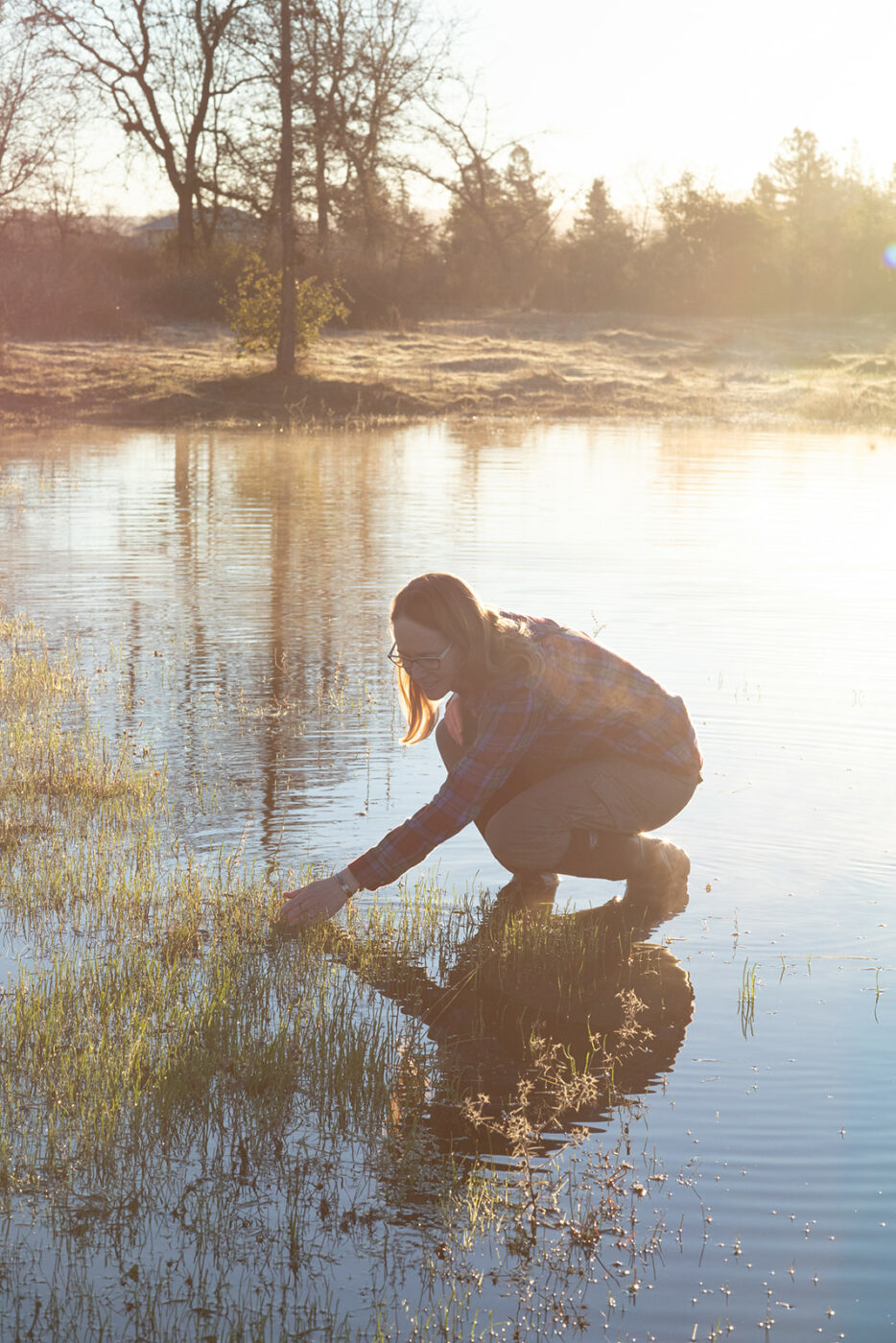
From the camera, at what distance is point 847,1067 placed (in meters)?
4.77

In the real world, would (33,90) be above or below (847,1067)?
above

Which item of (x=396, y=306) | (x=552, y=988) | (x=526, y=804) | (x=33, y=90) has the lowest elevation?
(x=552, y=988)

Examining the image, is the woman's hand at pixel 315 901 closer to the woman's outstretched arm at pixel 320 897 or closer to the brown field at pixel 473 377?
the woman's outstretched arm at pixel 320 897

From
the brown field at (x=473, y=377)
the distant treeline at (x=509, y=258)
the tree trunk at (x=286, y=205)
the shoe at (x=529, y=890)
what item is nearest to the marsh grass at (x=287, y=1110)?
the shoe at (x=529, y=890)

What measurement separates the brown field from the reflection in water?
28781 millimetres

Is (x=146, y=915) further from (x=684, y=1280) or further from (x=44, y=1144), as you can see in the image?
(x=684, y=1280)

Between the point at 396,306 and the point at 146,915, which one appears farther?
the point at 396,306

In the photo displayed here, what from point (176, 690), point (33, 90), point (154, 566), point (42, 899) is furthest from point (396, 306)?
point (42, 899)

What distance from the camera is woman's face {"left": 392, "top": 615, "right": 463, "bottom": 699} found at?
16.2 feet

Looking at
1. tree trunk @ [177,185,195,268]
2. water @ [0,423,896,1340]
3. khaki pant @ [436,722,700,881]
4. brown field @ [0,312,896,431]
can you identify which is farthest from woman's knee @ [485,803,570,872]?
tree trunk @ [177,185,195,268]

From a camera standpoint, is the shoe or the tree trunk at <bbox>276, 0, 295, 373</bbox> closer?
the shoe

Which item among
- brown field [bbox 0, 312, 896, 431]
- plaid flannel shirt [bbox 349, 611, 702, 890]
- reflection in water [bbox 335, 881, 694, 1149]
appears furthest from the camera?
brown field [bbox 0, 312, 896, 431]

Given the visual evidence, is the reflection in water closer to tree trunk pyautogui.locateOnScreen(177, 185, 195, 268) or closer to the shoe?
the shoe

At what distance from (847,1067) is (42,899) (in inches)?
123
